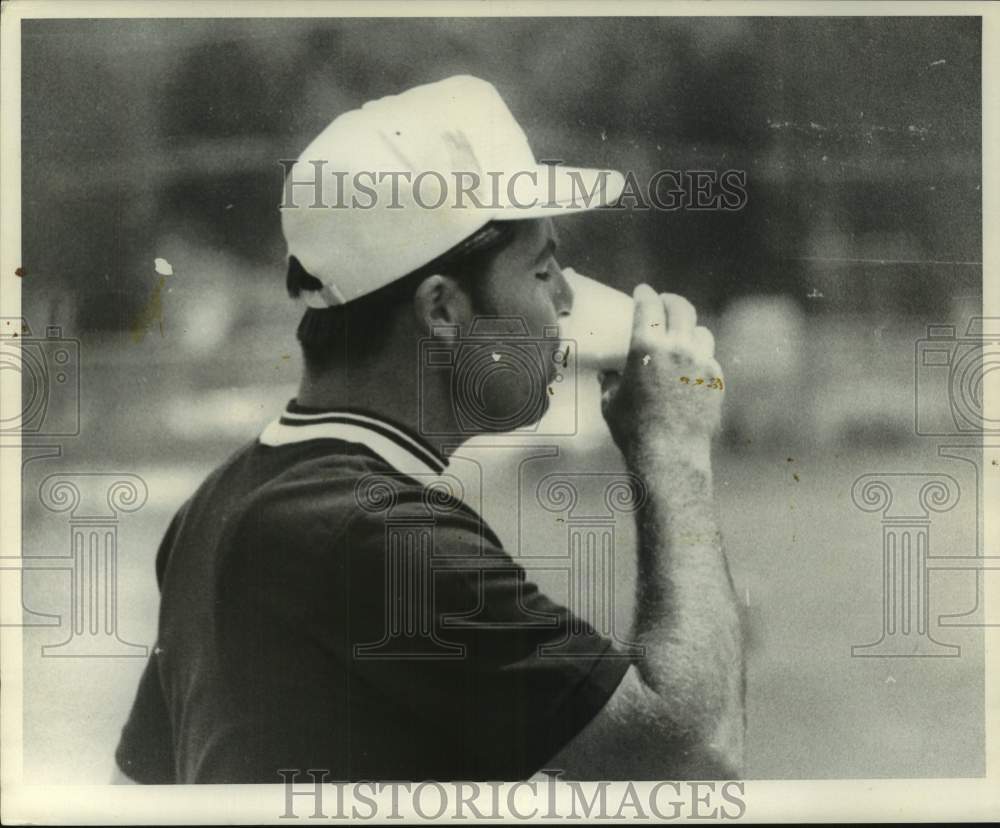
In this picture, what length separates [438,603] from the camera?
122 inches

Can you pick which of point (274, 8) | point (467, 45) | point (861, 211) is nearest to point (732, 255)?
point (861, 211)

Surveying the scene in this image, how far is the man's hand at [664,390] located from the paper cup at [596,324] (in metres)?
0.03

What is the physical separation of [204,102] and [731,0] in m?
1.50

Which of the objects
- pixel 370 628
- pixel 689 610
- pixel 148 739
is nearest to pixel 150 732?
pixel 148 739

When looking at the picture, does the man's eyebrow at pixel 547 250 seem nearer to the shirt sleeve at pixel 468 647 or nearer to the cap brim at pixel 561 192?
the cap brim at pixel 561 192

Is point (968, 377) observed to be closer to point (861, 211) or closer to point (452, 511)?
point (861, 211)

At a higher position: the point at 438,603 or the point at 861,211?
the point at 861,211

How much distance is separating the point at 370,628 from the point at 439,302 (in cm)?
91

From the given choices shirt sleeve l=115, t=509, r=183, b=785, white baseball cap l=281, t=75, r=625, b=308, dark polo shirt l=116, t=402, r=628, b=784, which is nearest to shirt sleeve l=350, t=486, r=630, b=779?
dark polo shirt l=116, t=402, r=628, b=784

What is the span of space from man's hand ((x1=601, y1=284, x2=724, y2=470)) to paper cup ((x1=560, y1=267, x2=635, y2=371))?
28 millimetres

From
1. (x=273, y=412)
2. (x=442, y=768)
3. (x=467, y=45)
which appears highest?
(x=467, y=45)

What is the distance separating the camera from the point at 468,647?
309 cm

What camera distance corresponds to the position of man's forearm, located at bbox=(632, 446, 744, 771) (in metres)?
3.09

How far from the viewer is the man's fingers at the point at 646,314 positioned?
3.16 meters
